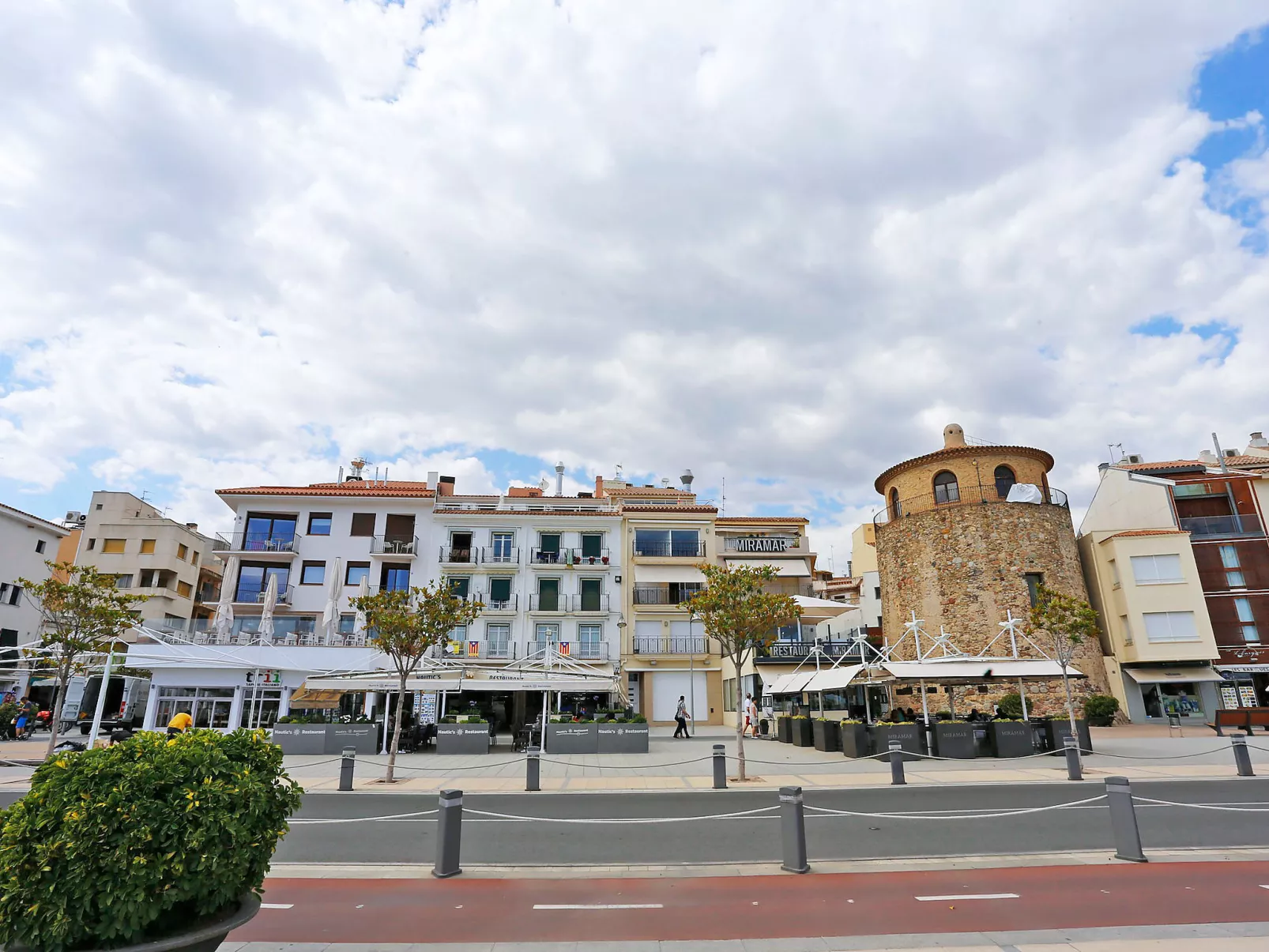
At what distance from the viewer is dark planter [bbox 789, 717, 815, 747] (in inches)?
955

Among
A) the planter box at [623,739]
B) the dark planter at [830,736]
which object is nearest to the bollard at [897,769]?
the dark planter at [830,736]

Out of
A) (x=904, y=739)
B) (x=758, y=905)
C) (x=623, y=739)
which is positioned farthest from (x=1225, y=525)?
(x=758, y=905)

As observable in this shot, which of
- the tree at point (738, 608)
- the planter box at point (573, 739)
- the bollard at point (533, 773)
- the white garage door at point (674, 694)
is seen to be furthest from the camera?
the white garage door at point (674, 694)

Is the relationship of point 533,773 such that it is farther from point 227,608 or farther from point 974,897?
point 227,608

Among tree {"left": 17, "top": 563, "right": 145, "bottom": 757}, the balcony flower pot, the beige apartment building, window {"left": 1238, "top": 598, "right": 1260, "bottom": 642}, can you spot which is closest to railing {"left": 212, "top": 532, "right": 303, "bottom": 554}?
the beige apartment building

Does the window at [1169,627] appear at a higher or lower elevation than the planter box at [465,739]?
higher

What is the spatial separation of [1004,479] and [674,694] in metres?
18.8

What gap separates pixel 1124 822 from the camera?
27.3ft

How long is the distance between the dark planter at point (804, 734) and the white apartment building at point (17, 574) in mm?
35067

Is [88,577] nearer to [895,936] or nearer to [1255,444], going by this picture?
[895,936]

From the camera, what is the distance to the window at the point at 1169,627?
33.1 m

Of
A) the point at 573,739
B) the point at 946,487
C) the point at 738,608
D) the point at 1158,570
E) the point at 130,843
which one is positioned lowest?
the point at 573,739

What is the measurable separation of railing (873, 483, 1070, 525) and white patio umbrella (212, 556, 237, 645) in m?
30.8

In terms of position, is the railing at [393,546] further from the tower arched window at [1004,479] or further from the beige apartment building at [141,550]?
the tower arched window at [1004,479]
